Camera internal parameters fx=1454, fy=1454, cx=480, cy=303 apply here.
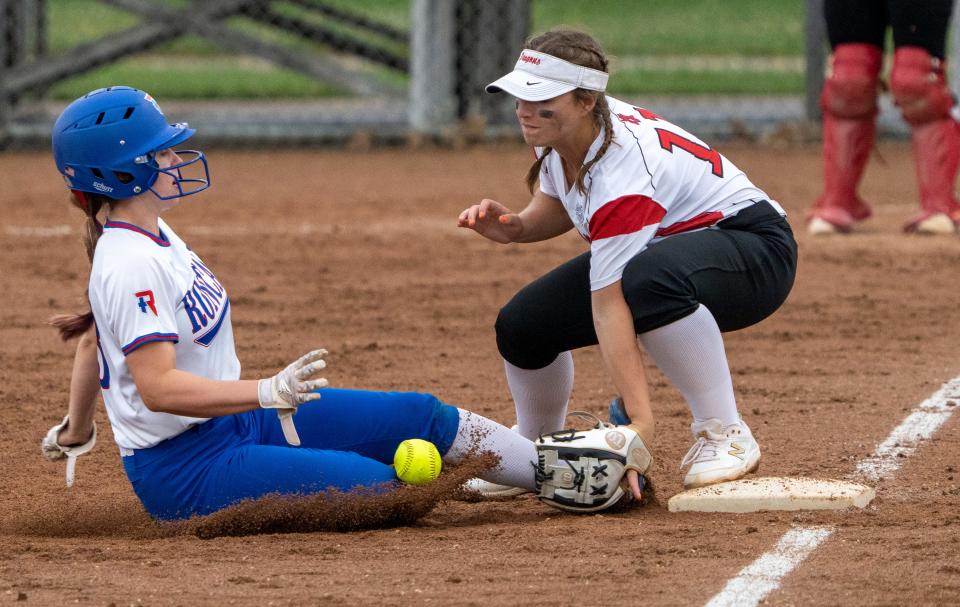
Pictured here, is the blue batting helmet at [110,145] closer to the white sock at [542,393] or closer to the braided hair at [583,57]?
the braided hair at [583,57]

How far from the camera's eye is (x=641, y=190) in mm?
3729

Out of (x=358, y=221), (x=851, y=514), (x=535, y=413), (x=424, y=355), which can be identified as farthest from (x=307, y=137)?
(x=851, y=514)

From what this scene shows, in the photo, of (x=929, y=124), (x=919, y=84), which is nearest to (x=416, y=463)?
(x=919, y=84)

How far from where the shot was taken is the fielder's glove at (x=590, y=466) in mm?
3699

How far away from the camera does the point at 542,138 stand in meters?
3.81

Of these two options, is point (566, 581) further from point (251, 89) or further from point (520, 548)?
point (251, 89)

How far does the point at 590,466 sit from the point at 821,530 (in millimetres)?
592

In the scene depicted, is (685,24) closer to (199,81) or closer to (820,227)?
(199,81)

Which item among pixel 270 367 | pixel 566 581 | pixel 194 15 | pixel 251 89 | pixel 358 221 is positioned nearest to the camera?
pixel 566 581

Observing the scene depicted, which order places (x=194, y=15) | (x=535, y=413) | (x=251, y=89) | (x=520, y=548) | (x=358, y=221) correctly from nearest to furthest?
(x=520, y=548), (x=535, y=413), (x=358, y=221), (x=194, y=15), (x=251, y=89)

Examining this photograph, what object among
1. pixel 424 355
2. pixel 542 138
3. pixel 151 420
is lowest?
pixel 424 355

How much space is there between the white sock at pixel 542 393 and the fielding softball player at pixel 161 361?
0.63 metres

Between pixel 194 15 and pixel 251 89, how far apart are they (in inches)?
172

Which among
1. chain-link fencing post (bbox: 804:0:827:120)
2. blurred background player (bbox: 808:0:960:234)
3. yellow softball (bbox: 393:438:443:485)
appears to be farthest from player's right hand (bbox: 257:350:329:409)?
chain-link fencing post (bbox: 804:0:827:120)
